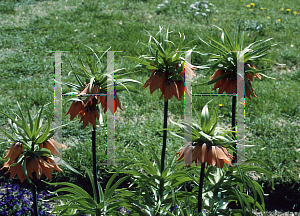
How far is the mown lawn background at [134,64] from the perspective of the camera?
3.64 metres

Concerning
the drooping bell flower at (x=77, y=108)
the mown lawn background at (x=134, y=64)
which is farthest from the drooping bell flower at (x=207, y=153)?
the drooping bell flower at (x=77, y=108)

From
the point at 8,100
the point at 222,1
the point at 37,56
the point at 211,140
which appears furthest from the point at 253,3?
the point at 211,140

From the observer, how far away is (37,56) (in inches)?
219

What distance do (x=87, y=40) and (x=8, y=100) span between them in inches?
79.1

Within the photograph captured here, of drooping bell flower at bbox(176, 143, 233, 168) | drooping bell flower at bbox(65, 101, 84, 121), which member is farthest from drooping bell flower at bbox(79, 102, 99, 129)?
drooping bell flower at bbox(176, 143, 233, 168)

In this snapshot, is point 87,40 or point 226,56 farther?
point 87,40

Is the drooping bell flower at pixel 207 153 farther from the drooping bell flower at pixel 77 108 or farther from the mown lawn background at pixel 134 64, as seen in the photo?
the drooping bell flower at pixel 77 108

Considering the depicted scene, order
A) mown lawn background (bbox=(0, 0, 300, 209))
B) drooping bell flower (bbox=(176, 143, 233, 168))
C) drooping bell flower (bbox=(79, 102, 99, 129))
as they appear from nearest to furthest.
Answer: drooping bell flower (bbox=(176, 143, 233, 168)) → drooping bell flower (bbox=(79, 102, 99, 129)) → mown lawn background (bbox=(0, 0, 300, 209))

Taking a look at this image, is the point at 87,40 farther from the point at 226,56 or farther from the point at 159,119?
the point at 226,56

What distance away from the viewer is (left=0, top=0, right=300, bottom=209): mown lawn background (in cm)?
364

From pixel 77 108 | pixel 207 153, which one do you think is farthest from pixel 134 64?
pixel 207 153

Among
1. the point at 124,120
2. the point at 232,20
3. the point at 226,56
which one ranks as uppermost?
the point at 232,20

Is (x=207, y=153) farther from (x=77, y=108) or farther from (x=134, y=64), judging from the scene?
(x=134, y=64)

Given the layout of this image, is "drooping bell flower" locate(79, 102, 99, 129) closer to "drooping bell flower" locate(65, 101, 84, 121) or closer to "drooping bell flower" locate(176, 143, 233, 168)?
"drooping bell flower" locate(65, 101, 84, 121)
